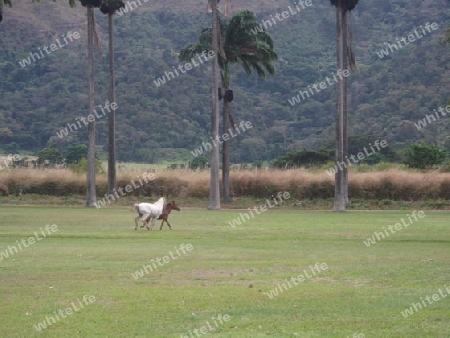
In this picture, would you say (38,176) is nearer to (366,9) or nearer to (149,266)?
(149,266)

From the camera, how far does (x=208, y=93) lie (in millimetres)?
104125

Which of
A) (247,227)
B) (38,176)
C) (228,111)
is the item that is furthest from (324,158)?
(247,227)

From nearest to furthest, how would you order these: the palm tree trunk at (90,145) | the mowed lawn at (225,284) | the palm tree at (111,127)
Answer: the mowed lawn at (225,284), the palm tree trunk at (90,145), the palm tree at (111,127)

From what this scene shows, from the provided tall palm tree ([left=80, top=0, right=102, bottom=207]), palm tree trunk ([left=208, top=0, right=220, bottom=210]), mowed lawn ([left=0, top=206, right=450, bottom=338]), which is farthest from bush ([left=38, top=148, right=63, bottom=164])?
mowed lawn ([left=0, top=206, right=450, bottom=338])

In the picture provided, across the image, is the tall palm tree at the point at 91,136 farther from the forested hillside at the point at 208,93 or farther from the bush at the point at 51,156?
the forested hillside at the point at 208,93

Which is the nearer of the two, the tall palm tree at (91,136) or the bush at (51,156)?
the tall palm tree at (91,136)

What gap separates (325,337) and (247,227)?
65.9 ft

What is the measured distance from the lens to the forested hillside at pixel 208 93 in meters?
97.2

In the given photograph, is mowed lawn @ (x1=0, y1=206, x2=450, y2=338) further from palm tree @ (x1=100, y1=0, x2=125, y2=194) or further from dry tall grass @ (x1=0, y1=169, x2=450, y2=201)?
palm tree @ (x1=100, y1=0, x2=125, y2=194)

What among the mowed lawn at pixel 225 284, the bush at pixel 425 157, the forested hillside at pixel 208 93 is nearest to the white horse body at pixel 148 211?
the mowed lawn at pixel 225 284

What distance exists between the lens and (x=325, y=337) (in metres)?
12.0

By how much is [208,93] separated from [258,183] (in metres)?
51.9

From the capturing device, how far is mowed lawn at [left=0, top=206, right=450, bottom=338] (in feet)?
42.0

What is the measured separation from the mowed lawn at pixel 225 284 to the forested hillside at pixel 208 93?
62.2 metres
